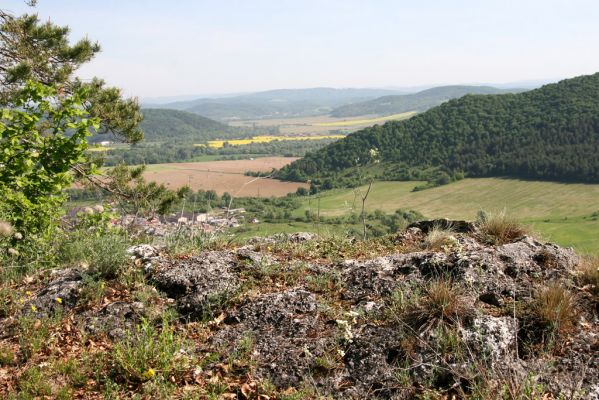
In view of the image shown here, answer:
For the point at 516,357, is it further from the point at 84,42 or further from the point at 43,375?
the point at 84,42

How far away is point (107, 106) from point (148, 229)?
8.54 meters

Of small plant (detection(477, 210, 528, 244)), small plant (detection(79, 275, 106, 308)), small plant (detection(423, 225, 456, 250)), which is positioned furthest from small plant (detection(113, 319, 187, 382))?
small plant (detection(477, 210, 528, 244))

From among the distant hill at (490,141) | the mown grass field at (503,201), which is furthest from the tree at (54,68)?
the distant hill at (490,141)

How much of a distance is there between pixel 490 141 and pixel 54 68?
100782 millimetres

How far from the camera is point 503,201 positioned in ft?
242

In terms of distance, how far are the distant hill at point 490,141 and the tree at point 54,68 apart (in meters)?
71.9

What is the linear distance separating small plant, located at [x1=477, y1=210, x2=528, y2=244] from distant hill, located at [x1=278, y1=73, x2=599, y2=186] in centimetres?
7924

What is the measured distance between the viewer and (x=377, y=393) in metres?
3.70

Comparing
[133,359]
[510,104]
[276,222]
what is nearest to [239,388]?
[133,359]

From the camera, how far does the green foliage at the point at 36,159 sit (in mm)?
5973

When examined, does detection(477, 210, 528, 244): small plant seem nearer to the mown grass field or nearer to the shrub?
the shrub

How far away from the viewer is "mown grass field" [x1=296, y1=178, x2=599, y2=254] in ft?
194

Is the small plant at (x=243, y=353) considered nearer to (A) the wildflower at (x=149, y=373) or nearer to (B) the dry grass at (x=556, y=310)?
(A) the wildflower at (x=149, y=373)

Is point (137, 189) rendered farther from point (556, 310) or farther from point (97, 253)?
point (556, 310)
